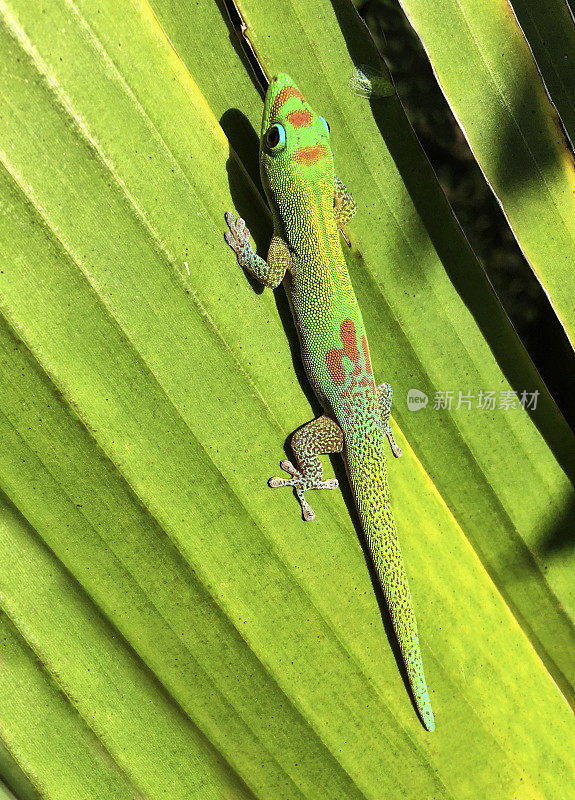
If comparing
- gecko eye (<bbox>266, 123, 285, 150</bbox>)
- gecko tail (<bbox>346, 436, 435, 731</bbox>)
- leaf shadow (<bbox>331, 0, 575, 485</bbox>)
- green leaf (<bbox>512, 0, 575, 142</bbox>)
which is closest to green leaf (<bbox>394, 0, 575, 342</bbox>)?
green leaf (<bbox>512, 0, 575, 142</bbox>)

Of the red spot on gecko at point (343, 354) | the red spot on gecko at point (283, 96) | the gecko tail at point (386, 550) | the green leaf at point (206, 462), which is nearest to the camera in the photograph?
the green leaf at point (206, 462)

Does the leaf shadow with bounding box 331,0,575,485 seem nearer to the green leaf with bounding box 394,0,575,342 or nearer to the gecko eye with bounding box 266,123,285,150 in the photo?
the green leaf with bounding box 394,0,575,342

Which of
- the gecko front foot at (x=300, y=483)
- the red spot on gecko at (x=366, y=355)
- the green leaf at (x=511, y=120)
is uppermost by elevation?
the green leaf at (x=511, y=120)

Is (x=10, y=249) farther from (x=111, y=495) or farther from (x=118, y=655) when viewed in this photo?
(x=118, y=655)

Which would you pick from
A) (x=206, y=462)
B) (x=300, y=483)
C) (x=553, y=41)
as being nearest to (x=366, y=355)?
(x=300, y=483)

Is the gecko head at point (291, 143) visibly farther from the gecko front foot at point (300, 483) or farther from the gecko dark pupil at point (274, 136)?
the gecko front foot at point (300, 483)

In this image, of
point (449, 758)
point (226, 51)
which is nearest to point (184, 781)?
point (449, 758)

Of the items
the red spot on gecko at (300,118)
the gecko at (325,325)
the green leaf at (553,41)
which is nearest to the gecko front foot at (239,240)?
the gecko at (325,325)

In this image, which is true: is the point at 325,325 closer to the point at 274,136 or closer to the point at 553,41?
the point at 274,136

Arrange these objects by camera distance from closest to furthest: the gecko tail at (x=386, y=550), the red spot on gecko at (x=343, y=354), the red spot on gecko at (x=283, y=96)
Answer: the red spot on gecko at (x=283, y=96), the red spot on gecko at (x=343, y=354), the gecko tail at (x=386, y=550)

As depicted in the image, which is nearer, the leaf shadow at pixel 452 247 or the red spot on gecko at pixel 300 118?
the red spot on gecko at pixel 300 118
